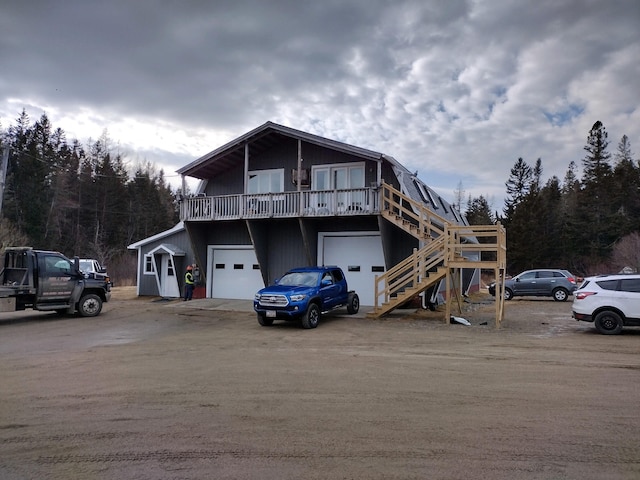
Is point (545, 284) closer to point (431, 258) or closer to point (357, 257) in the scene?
point (357, 257)

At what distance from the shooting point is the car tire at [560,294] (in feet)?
71.9

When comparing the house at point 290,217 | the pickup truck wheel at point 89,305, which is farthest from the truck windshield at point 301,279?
the pickup truck wheel at point 89,305

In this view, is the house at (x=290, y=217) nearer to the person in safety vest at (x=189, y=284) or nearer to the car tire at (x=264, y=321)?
the person in safety vest at (x=189, y=284)

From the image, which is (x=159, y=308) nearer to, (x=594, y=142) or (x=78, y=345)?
(x=78, y=345)

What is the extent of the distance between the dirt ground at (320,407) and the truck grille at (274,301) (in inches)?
65.2

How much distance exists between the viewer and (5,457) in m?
4.11

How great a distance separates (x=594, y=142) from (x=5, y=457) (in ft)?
200

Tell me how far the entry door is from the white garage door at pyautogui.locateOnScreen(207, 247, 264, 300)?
198 centimetres

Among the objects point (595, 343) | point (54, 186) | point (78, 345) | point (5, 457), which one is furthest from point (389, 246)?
point (54, 186)

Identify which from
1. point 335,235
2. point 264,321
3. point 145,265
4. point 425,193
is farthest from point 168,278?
point 425,193

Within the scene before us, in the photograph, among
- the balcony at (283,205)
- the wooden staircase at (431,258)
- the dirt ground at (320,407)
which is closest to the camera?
the dirt ground at (320,407)

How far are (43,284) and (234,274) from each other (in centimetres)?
823

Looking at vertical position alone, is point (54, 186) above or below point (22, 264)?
above

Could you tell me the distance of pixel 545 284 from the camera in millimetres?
22219
